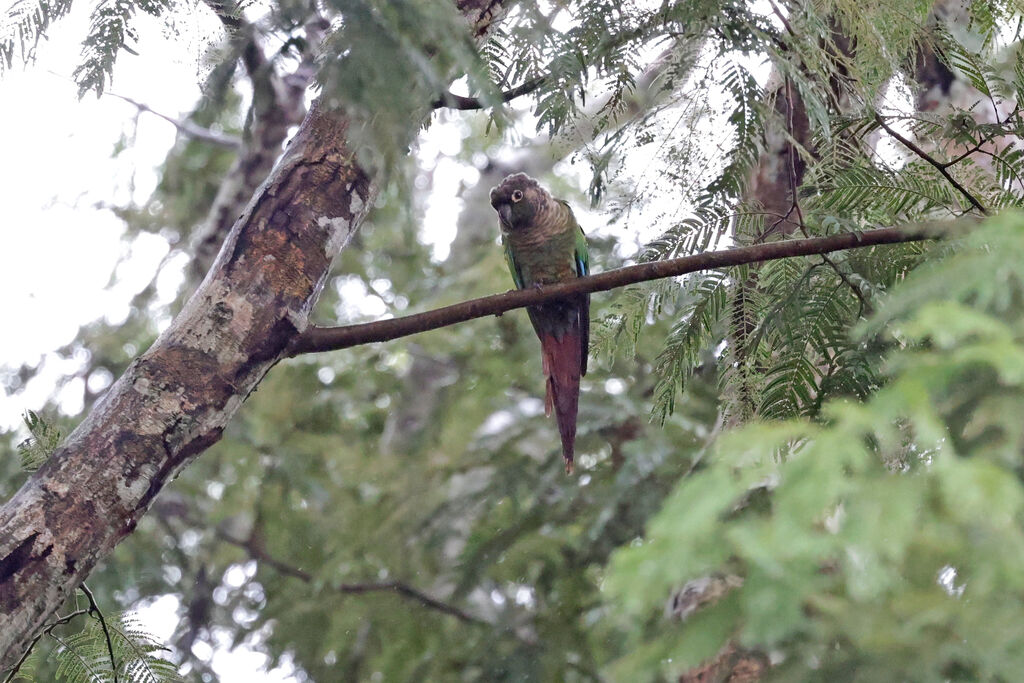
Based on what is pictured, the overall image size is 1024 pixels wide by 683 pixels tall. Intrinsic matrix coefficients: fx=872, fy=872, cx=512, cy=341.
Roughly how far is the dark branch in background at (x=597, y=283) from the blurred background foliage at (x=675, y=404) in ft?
0.44

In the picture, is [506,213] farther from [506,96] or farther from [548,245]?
[506,96]

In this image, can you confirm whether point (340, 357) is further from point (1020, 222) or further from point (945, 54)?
point (1020, 222)

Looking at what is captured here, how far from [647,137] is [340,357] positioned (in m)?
4.98

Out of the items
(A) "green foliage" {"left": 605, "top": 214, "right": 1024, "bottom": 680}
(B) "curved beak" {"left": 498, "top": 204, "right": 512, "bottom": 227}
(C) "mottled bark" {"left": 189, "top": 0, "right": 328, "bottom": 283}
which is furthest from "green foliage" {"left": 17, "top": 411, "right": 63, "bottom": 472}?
(C) "mottled bark" {"left": 189, "top": 0, "right": 328, "bottom": 283}

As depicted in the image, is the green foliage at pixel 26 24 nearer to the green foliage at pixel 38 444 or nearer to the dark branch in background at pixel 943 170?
the green foliage at pixel 38 444

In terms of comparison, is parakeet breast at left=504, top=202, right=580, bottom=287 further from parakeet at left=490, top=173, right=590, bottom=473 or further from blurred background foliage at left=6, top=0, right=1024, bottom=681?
blurred background foliage at left=6, top=0, right=1024, bottom=681

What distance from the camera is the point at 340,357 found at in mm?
7207

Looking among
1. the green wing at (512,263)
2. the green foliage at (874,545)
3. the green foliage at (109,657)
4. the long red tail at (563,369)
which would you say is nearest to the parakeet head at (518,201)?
the green wing at (512,263)

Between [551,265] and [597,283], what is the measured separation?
76.7 inches

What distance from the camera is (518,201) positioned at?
4.51 metres

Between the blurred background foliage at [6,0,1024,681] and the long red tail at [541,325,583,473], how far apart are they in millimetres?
500

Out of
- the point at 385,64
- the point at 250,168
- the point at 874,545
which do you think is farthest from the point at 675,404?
the point at 250,168

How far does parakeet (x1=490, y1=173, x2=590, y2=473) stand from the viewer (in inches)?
170

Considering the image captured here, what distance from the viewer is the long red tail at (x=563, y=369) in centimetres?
418
